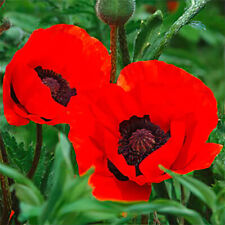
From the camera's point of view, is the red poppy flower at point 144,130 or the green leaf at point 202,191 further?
the red poppy flower at point 144,130

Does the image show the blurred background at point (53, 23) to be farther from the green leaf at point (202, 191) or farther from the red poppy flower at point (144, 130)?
the green leaf at point (202, 191)

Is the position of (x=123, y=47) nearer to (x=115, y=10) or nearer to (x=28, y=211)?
(x=115, y=10)

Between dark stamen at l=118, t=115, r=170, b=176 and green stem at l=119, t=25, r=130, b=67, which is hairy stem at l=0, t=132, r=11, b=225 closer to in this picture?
dark stamen at l=118, t=115, r=170, b=176

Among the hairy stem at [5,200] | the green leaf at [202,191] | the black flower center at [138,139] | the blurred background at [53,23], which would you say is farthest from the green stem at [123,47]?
the green leaf at [202,191]

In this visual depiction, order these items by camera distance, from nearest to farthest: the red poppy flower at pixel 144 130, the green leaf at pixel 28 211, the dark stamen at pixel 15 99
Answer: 1. the green leaf at pixel 28 211
2. the red poppy flower at pixel 144 130
3. the dark stamen at pixel 15 99

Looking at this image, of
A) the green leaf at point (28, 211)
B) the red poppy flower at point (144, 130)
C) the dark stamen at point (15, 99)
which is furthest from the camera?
the dark stamen at point (15, 99)
